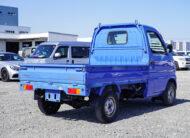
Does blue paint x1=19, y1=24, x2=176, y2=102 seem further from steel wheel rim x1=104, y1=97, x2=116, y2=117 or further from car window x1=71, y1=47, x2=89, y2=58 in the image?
car window x1=71, y1=47, x2=89, y2=58

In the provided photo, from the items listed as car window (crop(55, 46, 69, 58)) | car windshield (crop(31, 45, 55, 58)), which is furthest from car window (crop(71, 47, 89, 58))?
car windshield (crop(31, 45, 55, 58))

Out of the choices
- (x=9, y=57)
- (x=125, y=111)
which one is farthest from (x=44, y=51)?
(x=125, y=111)

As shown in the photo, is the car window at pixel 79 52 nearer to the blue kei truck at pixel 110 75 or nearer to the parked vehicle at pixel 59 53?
the parked vehicle at pixel 59 53

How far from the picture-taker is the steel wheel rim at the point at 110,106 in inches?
232

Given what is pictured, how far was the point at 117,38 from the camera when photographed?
773 cm

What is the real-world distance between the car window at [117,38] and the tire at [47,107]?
224cm

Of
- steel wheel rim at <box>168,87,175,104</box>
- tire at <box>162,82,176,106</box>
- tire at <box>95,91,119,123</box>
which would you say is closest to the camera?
tire at <box>95,91,119,123</box>

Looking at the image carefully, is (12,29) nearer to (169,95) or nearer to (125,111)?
(169,95)

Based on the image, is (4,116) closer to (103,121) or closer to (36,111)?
(36,111)

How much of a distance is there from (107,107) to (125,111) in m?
1.52

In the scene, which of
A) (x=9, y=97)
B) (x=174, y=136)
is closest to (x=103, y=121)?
(x=174, y=136)

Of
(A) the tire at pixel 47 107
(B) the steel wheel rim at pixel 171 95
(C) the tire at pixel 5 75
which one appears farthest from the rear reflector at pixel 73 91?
(C) the tire at pixel 5 75

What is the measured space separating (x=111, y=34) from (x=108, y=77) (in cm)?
231

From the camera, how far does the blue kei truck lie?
552 centimetres
